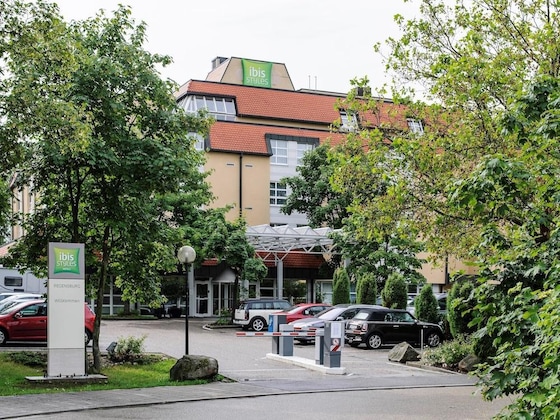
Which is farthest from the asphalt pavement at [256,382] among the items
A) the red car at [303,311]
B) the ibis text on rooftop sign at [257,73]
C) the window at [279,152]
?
the ibis text on rooftop sign at [257,73]

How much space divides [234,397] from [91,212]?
6.79m

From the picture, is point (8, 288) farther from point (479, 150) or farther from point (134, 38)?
point (479, 150)

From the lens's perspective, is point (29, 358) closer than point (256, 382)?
No

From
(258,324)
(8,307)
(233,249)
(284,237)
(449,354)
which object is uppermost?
(284,237)

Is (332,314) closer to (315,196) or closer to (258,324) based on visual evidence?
(258,324)

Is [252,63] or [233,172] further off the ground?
[252,63]

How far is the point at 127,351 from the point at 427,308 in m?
15.1

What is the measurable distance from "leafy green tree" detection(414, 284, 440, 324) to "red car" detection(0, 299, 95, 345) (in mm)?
13623

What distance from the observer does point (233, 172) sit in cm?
5100

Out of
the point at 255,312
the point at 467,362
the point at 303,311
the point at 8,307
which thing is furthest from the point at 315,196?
the point at 467,362

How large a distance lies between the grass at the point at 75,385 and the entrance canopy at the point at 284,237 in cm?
2026

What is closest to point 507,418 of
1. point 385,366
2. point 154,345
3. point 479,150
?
point 479,150

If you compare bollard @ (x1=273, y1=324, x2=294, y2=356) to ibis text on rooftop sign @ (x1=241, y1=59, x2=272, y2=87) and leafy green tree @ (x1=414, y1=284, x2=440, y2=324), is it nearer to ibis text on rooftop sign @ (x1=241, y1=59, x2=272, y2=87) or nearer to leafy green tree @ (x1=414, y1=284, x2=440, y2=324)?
leafy green tree @ (x1=414, y1=284, x2=440, y2=324)

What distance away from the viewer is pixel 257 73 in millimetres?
70688
